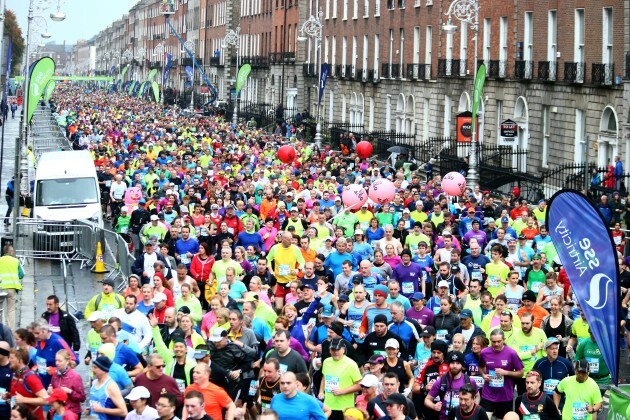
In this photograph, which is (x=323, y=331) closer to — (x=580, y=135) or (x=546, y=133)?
(x=580, y=135)

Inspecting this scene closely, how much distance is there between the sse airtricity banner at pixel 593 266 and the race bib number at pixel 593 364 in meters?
A: 3.78

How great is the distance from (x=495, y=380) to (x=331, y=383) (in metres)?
1.93

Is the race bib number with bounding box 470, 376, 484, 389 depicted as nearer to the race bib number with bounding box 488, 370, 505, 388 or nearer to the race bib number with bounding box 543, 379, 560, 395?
the race bib number with bounding box 488, 370, 505, 388

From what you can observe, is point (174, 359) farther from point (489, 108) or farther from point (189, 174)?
point (489, 108)

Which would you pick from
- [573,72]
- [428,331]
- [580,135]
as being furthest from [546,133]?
[428,331]

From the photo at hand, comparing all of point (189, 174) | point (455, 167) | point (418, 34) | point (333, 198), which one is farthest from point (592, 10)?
point (418, 34)

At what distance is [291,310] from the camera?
1503 centimetres

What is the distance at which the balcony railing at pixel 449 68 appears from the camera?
5203cm

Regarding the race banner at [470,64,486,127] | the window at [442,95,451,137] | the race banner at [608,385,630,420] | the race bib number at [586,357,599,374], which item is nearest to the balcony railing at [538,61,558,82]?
the race banner at [470,64,486,127]

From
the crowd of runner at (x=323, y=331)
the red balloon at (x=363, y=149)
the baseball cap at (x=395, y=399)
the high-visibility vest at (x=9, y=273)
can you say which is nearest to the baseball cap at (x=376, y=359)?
the crowd of runner at (x=323, y=331)

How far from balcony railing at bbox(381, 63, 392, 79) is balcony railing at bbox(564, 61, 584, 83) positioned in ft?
75.9

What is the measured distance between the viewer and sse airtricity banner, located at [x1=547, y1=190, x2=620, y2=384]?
1032cm

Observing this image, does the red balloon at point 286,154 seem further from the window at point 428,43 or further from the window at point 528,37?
the window at point 428,43

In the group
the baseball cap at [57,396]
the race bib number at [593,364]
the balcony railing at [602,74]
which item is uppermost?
the balcony railing at [602,74]
